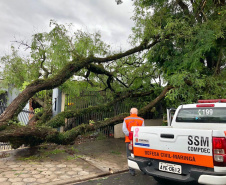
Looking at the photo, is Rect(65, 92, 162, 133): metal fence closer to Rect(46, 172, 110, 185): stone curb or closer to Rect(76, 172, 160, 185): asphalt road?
Rect(46, 172, 110, 185): stone curb

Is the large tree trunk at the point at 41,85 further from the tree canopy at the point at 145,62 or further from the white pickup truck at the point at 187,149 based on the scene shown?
the white pickup truck at the point at 187,149

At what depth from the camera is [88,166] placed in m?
5.79

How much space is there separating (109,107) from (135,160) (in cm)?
636

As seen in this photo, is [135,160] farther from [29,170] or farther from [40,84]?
[40,84]

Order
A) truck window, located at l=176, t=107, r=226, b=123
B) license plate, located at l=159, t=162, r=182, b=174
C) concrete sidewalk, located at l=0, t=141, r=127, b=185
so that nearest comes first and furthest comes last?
license plate, located at l=159, t=162, r=182, b=174 → truck window, located at l=176, t=107, r=226, b=123 → concrete sidewalk, located at l=0, t=141, r=127, b=185

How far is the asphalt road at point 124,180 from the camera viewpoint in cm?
463

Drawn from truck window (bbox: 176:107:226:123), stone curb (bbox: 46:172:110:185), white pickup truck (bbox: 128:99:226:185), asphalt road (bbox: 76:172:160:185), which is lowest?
asphalt road (bbox: 76:172:160:185)

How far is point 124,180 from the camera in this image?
4836 mm

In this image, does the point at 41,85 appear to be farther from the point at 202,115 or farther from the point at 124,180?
the point at 202,115

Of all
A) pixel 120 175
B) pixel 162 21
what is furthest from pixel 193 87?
pixel 120 175

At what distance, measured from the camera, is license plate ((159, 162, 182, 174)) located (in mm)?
3421

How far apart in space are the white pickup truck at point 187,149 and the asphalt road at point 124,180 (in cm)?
34

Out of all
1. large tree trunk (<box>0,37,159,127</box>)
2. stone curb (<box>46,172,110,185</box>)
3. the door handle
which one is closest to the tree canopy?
large tree trunk (<box>0,37,159,127</box>)

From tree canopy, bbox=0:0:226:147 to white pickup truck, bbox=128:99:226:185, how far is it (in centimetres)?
314
